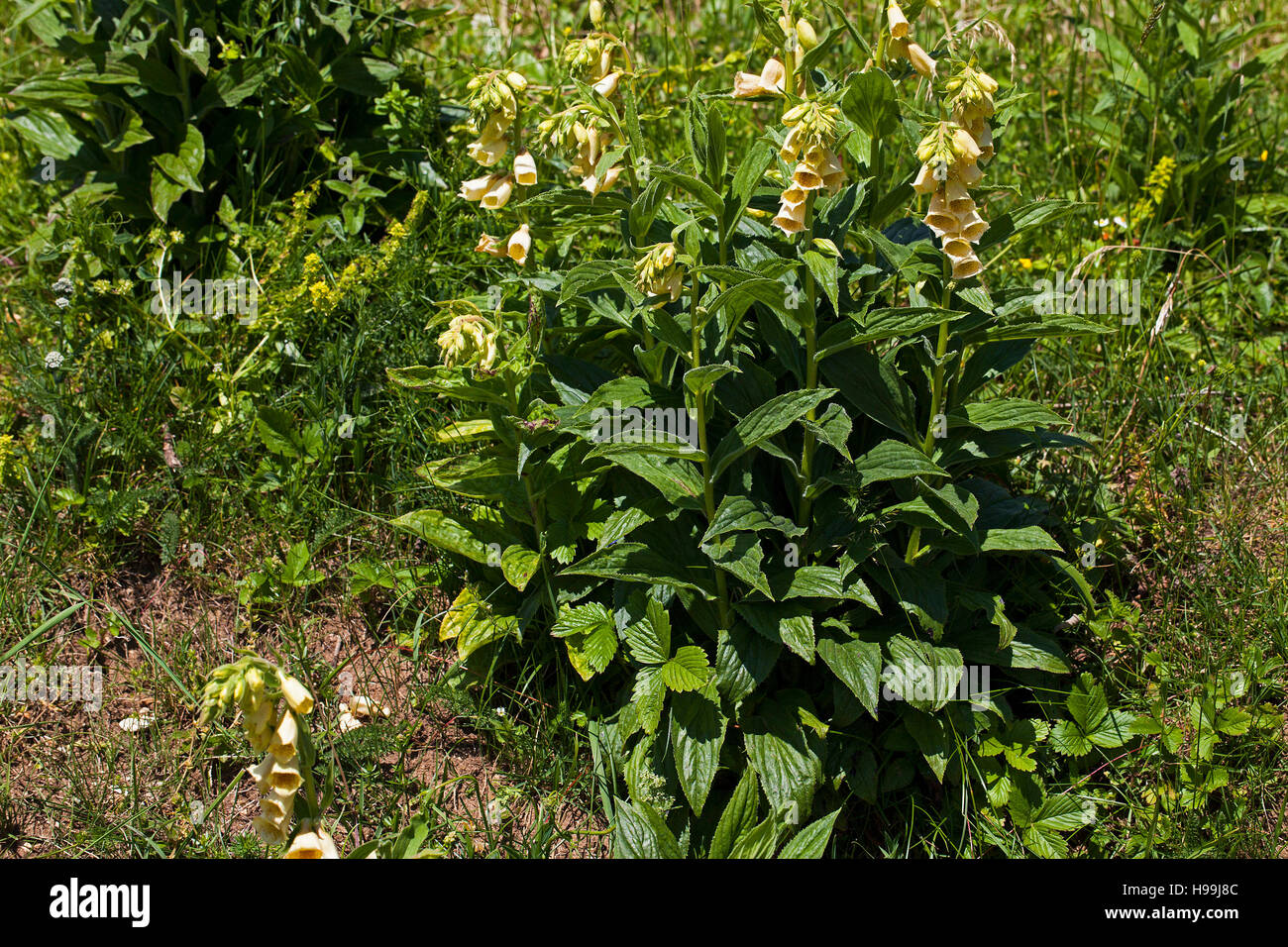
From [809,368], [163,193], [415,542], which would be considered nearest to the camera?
[809,368]

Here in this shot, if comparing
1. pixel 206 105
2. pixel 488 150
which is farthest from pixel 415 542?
pixel 206 105

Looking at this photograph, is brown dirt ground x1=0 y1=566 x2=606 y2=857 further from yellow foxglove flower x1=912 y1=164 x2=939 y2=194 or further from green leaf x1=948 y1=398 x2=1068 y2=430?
yellow foxglove flower x1=912 y1=164 x2=939 y2=194

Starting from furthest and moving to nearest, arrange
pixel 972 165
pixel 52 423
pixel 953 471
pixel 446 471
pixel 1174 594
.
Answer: pixel 52 423, pixel 1174 594, pixel 446 471, pixel 953 471, pixel 972 165

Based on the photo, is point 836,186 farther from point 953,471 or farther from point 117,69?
point 117,69

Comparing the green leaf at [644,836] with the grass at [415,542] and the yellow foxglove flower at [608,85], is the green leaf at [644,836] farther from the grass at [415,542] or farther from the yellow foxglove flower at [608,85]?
the yellow foxglove flower at [608,85]

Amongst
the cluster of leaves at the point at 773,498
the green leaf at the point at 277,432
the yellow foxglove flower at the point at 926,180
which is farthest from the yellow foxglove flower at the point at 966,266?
the green leaf at the point at 277,432

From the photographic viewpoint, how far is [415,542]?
3309 millimetres

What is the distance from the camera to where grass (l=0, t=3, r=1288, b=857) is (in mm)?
2715

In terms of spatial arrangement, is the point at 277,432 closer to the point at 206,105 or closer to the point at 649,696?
the point at 206,105

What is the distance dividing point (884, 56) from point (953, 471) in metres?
0.93

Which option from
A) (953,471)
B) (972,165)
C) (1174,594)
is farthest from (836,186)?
(1174,594)

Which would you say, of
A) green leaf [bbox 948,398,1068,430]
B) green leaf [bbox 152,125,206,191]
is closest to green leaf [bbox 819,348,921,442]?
green leaf [bbox 948,398,1068,430]

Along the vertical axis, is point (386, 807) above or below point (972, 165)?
below

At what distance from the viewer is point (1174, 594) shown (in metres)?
3.07
